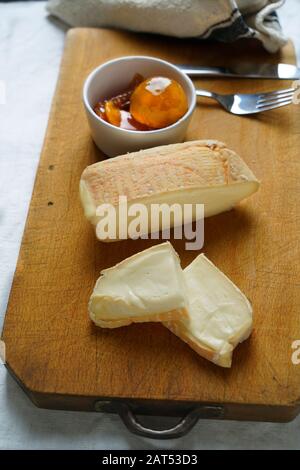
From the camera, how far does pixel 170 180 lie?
3.19 ft

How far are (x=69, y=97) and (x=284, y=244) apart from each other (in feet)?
1.98

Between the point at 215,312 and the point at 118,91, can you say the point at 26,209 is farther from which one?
the point at 215,312

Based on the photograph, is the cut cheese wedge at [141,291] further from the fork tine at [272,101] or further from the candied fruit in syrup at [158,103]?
the fork tine at [272,101]

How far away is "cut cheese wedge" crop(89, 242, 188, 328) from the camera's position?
0.85 metres

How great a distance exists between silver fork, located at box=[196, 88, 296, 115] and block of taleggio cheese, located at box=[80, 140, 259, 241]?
235 mm

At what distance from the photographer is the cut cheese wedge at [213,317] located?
33.2 inches

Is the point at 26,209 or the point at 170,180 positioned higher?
the point at 170,180

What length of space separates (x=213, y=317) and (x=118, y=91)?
0.60 metres

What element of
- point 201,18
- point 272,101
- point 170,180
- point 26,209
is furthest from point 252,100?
point 26,209

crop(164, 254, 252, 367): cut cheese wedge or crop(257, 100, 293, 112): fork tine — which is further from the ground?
crop(257, 100, 293, 112): fork tine

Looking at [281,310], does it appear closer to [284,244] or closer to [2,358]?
[284,244]

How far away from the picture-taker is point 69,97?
4.11ft

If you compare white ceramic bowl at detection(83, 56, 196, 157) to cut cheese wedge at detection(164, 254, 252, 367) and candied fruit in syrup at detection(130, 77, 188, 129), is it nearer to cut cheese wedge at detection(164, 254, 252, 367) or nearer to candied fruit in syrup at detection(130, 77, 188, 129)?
candied fruit in syrup at detection(130, 77, 188, 129)

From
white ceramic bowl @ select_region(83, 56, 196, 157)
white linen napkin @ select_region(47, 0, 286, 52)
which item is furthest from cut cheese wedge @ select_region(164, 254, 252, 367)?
white linen napkin @ select_region(47, 0, 286, 52)
